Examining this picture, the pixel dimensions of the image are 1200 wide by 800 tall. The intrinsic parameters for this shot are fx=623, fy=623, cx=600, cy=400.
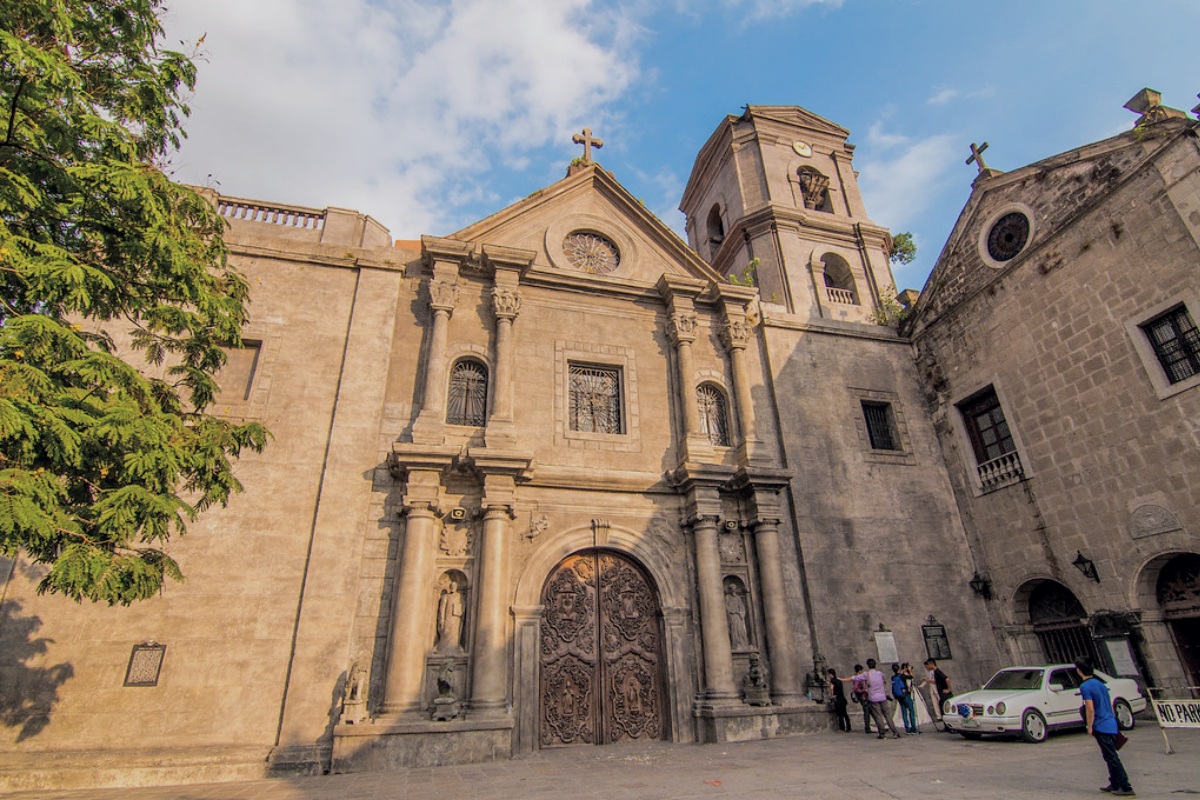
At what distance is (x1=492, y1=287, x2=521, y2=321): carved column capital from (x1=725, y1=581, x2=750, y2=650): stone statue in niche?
7.44m

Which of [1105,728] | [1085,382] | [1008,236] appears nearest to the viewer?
[1105,728]

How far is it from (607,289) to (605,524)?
5.84 m

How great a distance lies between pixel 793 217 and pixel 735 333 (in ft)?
17.4

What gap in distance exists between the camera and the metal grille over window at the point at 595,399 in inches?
549

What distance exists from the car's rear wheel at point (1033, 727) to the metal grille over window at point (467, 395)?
10918 mm

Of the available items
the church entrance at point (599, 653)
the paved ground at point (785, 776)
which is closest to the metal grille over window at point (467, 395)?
the church entrance at point (599, 653)

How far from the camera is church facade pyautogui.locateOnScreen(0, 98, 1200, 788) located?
33.1 feet

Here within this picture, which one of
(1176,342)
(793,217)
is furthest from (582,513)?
(1176,342)

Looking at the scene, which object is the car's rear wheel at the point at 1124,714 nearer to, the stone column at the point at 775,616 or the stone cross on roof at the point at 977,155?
the stone column at the point at 775,616

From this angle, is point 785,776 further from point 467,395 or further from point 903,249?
point 903,249

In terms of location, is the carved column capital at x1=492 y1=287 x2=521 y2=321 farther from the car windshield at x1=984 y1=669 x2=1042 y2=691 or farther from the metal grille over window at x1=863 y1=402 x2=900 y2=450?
the car windshield at x1=984 y1=669 x2=1042 y2=691

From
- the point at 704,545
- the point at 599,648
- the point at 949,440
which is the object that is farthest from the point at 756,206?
the point at 599,648

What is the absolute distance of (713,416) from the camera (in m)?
14.9

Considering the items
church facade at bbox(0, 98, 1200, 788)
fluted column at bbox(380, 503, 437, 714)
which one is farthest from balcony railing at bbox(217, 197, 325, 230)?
fluted column at bbox(380, 503, 437, 714)
